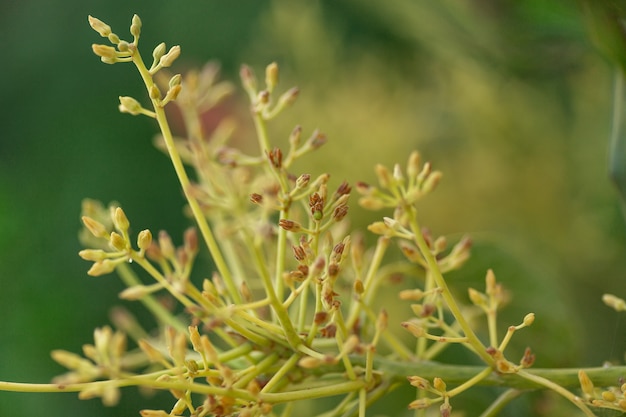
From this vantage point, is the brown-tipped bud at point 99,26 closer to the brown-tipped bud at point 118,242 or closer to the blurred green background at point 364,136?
the brown-tipped bud at point 118,242

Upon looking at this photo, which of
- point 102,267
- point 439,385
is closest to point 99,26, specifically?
point 102,267

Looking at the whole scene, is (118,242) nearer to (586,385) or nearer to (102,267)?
(102,267)

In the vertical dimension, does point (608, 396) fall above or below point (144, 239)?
below

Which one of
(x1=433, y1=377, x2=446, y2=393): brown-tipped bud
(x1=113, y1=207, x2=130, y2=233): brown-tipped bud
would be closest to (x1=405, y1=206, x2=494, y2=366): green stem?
(x1=433, y1=377, x2=446, y2=393): brown-tipped bud

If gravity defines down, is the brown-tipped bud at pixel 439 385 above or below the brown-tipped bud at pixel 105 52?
below

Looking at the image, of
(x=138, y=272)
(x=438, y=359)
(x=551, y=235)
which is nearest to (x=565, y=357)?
(x=438, y=359)

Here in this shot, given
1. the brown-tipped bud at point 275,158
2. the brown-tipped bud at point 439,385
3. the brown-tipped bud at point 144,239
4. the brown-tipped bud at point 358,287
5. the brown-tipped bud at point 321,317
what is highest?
the brown-tipped bud at point 275,158

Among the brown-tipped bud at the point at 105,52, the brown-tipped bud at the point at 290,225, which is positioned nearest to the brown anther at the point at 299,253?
the brown-tipped bud at the point at 290,225
